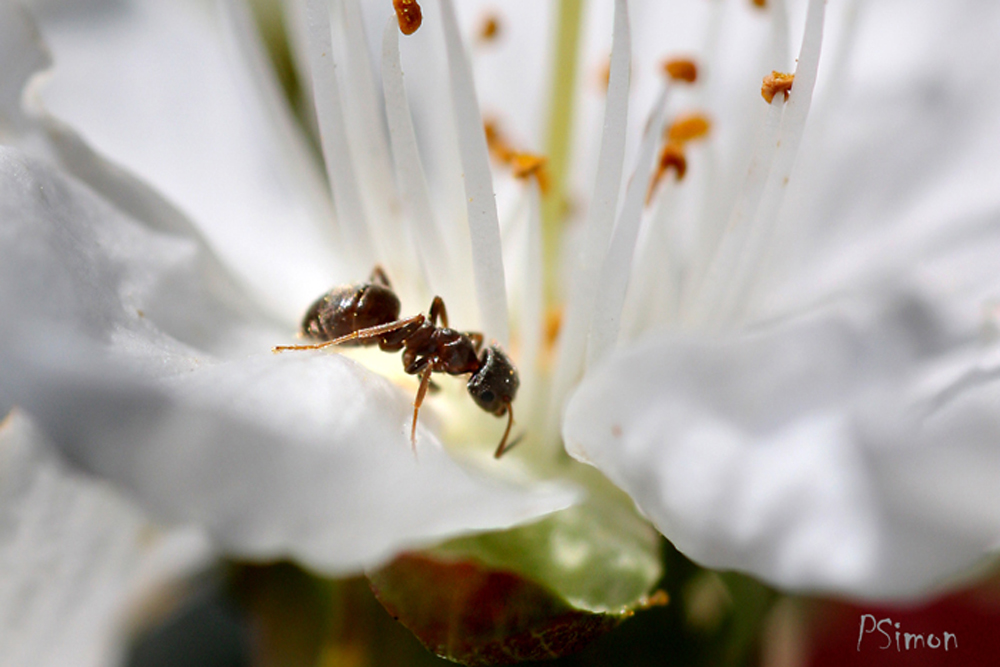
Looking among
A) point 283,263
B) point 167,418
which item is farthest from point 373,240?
point 167,418

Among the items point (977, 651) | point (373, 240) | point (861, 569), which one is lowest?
point (977, 651)

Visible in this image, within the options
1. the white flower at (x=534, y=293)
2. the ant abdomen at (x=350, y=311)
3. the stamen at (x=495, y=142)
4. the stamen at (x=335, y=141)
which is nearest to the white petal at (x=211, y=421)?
the white flower at (x=534, y=293)

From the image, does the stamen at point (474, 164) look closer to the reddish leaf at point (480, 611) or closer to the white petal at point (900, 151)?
the reddish leaf at point (480, 611)

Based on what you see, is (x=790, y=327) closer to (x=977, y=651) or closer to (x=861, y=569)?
(x=861, y=569)

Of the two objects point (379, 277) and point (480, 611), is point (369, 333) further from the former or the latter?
point (480, 611)

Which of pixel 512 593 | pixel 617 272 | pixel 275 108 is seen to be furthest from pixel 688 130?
pixel 512 593

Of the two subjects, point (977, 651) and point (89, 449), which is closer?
point (89, 449)
